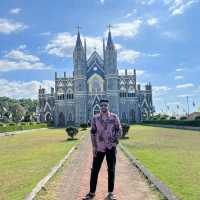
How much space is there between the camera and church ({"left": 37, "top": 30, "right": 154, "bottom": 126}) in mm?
87875

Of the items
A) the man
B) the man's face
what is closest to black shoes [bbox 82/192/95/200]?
the man

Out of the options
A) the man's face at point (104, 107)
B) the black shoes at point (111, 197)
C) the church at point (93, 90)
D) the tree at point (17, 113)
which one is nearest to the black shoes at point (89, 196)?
the black shoes at point (111, 197)

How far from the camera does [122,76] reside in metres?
92.9

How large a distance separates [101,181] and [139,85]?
9022cm

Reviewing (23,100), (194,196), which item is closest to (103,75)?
(23,100)

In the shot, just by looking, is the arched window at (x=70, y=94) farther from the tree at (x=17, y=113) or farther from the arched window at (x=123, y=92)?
the tree at (x=17, y=113)

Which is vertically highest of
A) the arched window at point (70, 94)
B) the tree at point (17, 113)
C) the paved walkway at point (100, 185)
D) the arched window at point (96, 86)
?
the arched window at point (96, 86)

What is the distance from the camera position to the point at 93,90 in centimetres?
8962

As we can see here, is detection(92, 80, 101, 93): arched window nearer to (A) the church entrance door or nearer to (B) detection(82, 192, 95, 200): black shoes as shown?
(A) the church entrance door

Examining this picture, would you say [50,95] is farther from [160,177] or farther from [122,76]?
[160,177]

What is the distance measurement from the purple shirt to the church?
260ft

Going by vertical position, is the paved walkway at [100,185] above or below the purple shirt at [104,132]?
below

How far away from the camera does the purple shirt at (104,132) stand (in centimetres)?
755

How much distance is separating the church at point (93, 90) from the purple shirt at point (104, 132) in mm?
79336
